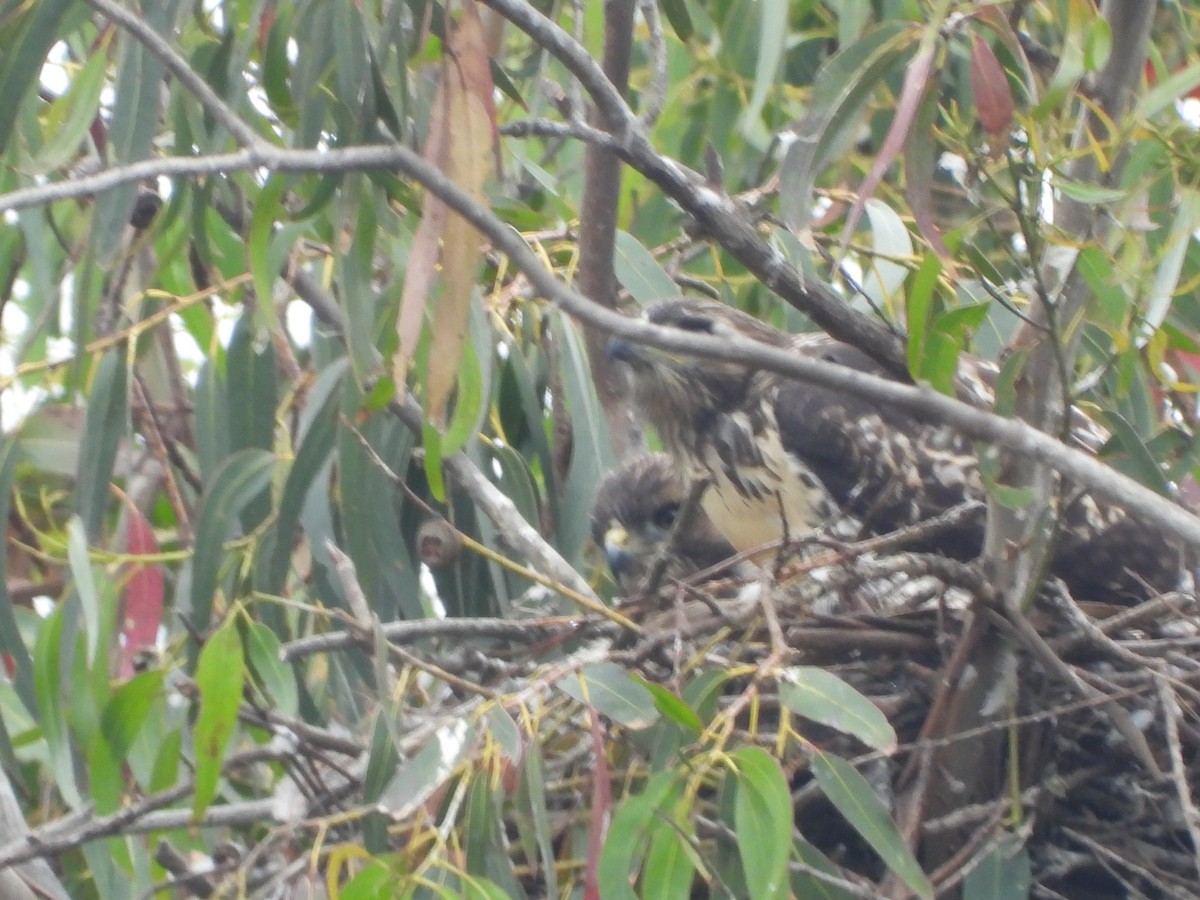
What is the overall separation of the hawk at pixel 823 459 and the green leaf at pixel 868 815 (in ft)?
2.21

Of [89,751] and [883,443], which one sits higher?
[883,443]

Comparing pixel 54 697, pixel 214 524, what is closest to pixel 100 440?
pixel 214 524

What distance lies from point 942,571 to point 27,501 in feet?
6.78

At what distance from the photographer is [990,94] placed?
71.1 inches

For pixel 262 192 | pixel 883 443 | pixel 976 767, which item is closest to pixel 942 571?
pixel 976 767

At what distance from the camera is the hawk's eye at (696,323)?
284 centimetres

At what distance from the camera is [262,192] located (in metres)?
1.98

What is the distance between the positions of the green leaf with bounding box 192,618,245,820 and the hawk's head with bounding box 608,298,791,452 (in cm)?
122

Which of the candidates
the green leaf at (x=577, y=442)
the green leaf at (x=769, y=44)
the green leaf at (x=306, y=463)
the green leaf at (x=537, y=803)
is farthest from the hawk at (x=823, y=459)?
the green leaf at (x=537, y=803)

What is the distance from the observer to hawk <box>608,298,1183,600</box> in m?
2.54

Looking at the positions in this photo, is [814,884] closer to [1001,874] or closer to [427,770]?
[1001,874]

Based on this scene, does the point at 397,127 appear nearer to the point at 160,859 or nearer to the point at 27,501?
the point at 160,859

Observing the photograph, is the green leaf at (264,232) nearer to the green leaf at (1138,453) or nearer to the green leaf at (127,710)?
the green leaf at (127,710)

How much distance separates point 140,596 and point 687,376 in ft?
3.60
